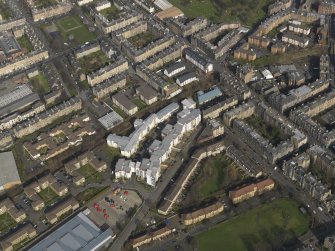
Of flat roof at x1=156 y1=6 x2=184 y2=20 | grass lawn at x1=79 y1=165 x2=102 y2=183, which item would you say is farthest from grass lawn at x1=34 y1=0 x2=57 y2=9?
grass lawn at x1=79 y1=165 x2=102 y2=183

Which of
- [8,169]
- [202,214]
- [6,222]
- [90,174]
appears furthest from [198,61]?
[6,222]

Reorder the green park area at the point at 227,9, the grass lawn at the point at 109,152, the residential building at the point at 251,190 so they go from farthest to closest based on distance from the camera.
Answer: the green park area at the point at 227,9 < the grass lawn at the point at 109,152 < the residential building at the point at 251,190

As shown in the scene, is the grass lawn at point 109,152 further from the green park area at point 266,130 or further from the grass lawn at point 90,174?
the green park area at point 266,130

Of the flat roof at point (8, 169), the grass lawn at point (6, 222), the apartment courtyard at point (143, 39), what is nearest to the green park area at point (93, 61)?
the apartment courtyard at point (143, 39)

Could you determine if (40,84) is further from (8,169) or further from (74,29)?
(8,169)

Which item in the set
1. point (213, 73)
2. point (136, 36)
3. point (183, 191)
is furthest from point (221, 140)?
point (136, 36)
